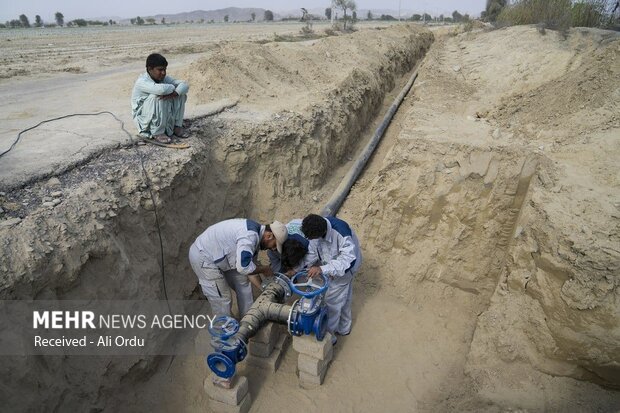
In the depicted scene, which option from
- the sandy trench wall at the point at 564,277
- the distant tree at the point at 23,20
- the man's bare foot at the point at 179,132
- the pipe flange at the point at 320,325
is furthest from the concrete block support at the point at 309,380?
the distant tree at the point at 23,20

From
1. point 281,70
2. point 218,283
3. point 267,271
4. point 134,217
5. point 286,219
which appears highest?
point 281,70

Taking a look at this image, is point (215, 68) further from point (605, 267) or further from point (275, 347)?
point (605, 267)

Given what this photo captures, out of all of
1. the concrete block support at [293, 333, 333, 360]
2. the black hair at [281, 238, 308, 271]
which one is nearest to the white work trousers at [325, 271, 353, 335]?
the concrete block support at [293, 333, 333, 360]

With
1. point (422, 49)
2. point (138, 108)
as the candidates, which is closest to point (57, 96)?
point (138, 108)

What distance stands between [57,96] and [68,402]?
762cm

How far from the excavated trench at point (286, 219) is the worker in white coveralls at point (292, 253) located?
4.08 feet

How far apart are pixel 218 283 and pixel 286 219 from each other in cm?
275

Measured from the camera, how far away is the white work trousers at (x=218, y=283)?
4352 millimetres

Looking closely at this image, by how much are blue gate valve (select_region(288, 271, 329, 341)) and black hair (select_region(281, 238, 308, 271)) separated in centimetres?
19

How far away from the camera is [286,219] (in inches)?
278

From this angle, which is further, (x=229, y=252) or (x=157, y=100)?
(x=157, y=100)

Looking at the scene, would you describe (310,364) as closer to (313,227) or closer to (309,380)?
(309,380)

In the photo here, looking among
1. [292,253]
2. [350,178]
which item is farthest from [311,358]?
[350,178]

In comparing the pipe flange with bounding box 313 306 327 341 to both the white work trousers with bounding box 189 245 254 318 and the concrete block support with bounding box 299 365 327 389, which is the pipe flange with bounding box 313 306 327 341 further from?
the white work trousers with bounding box 189 245 254 318
